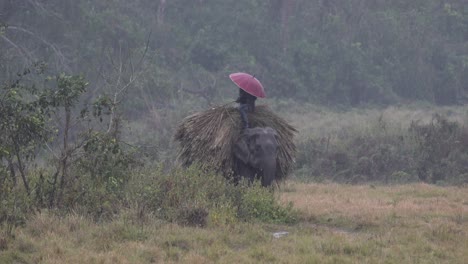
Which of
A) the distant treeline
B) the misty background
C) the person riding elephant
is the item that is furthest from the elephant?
the distant treeline

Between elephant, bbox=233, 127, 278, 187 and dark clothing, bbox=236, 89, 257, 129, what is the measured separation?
17cm

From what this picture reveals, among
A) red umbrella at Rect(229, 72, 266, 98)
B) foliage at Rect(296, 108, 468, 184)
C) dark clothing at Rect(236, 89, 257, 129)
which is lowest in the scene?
foliage at Rect(296, 108, 468, 184)

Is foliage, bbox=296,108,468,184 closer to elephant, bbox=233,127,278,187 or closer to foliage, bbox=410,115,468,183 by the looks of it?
foliage, bbox=410,115,468,183

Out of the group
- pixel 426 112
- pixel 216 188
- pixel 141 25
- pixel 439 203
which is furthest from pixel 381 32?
pixel 216 188

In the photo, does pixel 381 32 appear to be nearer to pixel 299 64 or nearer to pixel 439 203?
pixel 299 64

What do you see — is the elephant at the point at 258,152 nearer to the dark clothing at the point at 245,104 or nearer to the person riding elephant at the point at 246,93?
the dark clothing at the point at 245,104

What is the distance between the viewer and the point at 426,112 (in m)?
28.6

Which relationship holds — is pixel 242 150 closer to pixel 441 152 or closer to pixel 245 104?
pixel 245 104

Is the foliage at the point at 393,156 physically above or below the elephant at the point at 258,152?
below

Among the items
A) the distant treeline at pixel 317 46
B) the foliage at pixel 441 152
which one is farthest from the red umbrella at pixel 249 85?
the distant treeline at pixel 317 46

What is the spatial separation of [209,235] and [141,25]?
68.4ft

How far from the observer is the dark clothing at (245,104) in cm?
1173

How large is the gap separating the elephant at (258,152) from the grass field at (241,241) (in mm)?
974

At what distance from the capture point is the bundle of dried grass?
11.4m
